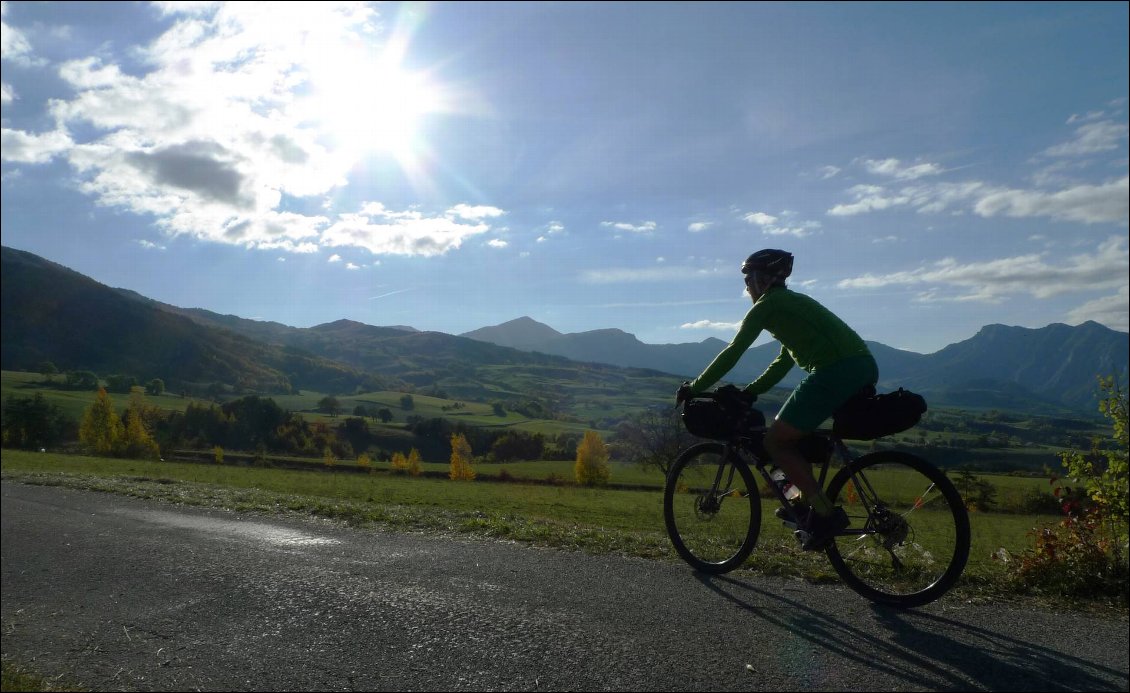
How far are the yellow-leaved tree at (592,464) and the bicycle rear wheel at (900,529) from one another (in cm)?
2388

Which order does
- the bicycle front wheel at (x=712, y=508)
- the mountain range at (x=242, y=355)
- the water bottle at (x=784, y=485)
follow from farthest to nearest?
1. the mountain range at (x=242, y=355)
2. the bicycle front wheel at (x=712, y=508)
3. the water bottle at (x=784, y=485)

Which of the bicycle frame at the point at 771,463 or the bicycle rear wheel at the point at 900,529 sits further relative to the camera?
the bicycle frame at the point at 771,463

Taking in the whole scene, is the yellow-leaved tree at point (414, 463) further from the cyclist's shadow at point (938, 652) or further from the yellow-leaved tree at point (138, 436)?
the cyclist's shadow at point (938, 652)

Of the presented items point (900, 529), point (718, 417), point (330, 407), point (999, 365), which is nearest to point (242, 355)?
point (330, 407)

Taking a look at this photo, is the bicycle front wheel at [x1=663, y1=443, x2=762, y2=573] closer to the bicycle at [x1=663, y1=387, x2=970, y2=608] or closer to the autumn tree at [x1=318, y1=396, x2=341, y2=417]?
the bicycle at [x1=663, y1=387, x2=970, y2=608]

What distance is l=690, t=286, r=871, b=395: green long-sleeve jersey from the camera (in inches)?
194

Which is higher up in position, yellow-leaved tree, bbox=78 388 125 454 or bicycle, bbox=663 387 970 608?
bicycle, bbox=663 387 970 608

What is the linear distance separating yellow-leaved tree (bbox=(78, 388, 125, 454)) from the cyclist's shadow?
54.9 m

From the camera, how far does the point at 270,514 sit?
30.8 ft

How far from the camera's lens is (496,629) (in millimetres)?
4699

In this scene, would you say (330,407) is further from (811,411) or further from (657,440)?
(811,411)

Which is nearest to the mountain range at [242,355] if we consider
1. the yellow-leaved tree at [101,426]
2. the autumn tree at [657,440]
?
the yellow-leaved tree at [101,426]

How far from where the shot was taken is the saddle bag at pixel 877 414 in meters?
4.62

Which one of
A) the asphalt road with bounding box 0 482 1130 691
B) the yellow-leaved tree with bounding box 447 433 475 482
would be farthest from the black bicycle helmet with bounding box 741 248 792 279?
the yellow-leaved tree with bounding box 447 433 475 482
